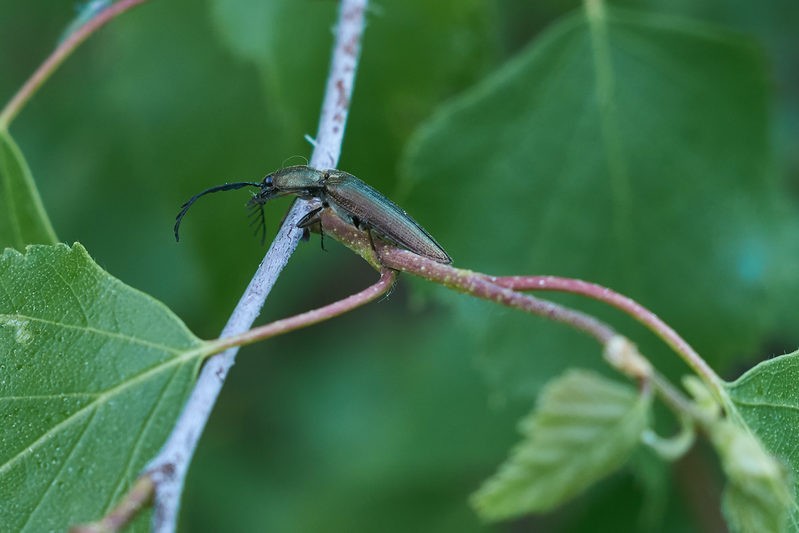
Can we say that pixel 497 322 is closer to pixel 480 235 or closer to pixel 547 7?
pixel 480 235

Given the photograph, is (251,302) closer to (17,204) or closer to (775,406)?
(17,204)

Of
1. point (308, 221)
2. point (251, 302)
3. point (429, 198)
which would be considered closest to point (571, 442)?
point (251, 302)

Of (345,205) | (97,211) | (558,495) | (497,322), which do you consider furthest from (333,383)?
(558,495)

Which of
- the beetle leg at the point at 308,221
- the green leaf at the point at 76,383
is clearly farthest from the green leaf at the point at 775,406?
the green leaf at the point at 76,383

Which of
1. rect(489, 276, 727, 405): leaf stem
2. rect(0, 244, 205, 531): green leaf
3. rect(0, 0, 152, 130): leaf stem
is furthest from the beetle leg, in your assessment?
rect(0, 0, 152, 130): leaf stem

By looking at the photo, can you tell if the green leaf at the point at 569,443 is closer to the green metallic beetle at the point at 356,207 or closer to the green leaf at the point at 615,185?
the green metallic beetle at the point at 356,207
